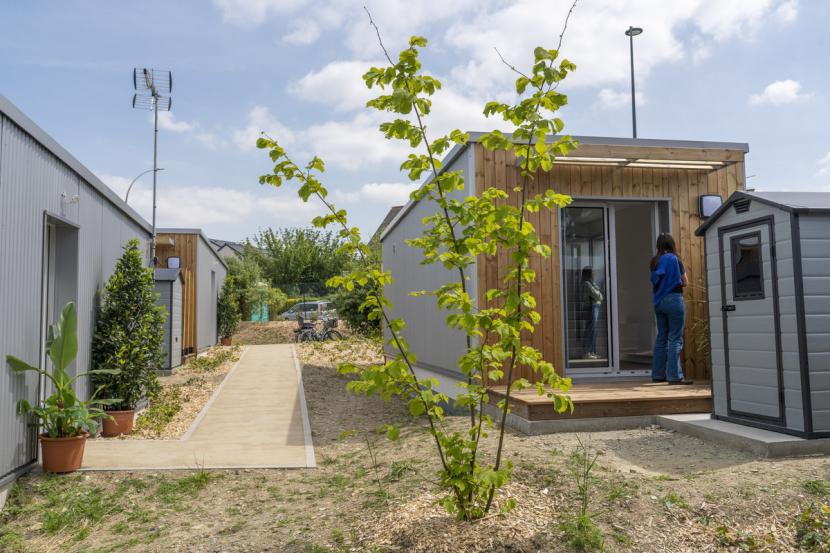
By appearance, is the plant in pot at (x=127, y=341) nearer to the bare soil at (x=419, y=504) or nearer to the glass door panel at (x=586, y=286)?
the bare soil at (x=419, y=504)

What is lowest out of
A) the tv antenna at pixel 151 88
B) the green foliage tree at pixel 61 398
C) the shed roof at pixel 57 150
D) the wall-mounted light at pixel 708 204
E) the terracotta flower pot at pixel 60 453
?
the terracotta flower pot at pixel 60 453

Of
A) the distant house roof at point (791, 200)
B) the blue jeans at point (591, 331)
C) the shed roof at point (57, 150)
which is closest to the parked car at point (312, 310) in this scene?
the shed roof at point (57, 150)

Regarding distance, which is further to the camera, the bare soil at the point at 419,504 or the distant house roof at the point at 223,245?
the distant house roof at the point at 223,245

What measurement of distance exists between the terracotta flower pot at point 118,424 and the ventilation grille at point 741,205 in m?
6.60

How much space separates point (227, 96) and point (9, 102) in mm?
3362

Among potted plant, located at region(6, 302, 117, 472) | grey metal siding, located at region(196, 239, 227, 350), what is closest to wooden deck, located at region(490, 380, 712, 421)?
potted plant, located at region(6, 302, 117, 472)

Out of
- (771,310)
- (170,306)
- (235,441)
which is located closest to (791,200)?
(771,310)

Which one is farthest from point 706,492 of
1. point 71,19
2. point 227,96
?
point 71,19

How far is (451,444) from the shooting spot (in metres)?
3.24

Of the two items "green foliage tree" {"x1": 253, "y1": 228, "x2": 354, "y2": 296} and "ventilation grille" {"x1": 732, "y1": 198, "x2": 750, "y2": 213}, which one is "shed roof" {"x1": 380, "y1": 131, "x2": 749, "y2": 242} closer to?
"ventilation grille" {"x1": 732, "y1": 198, "x2": 750, "y2": 213}

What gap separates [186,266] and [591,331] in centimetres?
1143

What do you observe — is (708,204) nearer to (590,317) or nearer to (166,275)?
(590,317)

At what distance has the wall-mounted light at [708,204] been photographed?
807 cm

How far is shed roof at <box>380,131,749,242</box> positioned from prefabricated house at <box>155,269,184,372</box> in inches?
270
